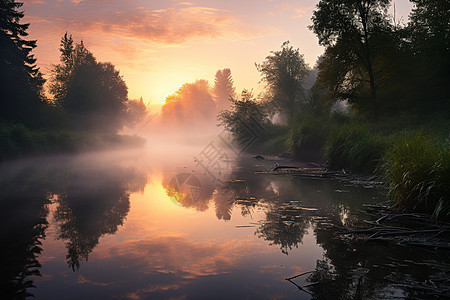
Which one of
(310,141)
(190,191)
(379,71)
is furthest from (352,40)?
(190,191)

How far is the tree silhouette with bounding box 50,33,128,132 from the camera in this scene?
50.9 m

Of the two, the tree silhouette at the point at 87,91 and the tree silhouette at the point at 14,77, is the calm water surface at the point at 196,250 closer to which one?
the tree silhouette at the point at 14,77

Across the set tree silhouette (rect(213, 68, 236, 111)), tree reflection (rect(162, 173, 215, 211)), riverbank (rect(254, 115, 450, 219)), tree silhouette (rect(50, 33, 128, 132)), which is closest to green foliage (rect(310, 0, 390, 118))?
riverbank (rect(254, 115, 450, 219))

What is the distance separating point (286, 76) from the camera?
5028cm

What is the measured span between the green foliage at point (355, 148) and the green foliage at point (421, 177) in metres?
6.31

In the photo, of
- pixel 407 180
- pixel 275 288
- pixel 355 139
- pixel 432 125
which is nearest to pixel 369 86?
pixel 432 125

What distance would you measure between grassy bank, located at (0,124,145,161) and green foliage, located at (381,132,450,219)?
25.3m

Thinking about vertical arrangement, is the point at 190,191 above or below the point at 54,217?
above

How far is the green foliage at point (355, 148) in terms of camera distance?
1449cm

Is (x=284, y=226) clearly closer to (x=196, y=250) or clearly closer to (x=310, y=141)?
(x=196, y=250)

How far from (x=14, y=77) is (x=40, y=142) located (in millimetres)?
10148

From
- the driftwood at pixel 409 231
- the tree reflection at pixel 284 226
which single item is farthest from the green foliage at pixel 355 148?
the driftwood at pixel 409 231

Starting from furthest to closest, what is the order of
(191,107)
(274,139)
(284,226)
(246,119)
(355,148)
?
1. (191,107)
2. (246,119)
3. (274,139)
4. (355,148)
5. (284,226)

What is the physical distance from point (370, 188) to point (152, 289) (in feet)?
30.1
